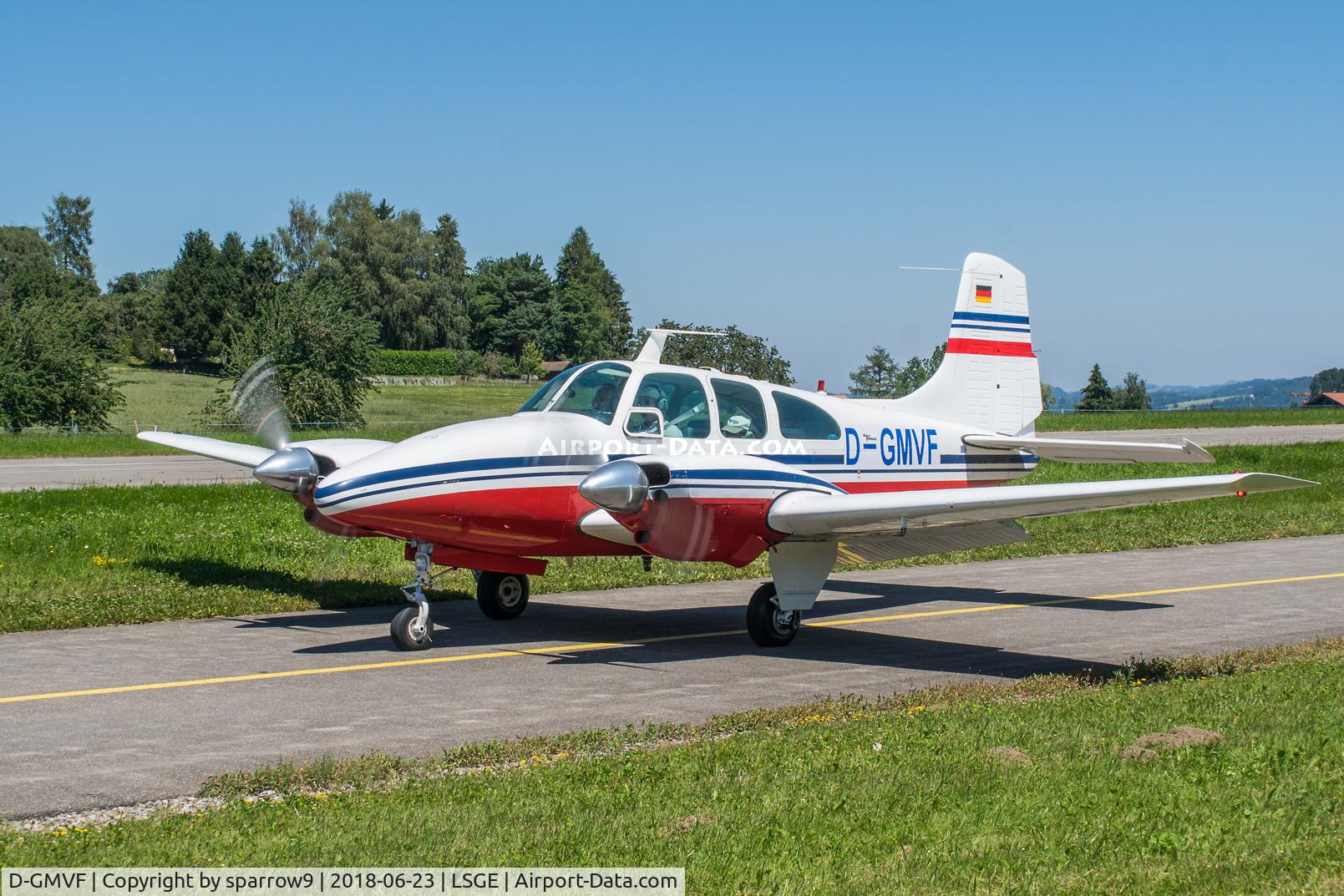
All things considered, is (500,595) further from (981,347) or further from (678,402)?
(981,347)

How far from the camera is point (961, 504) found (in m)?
10.2

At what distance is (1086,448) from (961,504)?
12.3 feet

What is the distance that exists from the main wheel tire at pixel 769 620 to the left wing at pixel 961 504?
741 millimetres

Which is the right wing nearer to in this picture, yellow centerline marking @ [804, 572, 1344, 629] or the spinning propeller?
the spinning propeller

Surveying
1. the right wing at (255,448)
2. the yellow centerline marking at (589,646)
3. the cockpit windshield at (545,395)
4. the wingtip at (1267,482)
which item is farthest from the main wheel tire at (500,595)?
the wingtip at (1267,482)

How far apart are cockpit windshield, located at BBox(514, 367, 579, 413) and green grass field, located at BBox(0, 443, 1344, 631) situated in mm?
3465

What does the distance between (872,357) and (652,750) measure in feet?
239

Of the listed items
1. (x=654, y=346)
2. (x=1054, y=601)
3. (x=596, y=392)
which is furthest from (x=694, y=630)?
(x=1054, y=601)

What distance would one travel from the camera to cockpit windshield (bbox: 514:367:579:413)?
1151cm

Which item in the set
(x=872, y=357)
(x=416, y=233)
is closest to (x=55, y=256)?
(x=416, y=233)

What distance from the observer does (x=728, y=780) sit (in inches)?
256

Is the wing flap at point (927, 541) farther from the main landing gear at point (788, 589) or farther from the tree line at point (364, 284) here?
the tree line at point (364, 284)

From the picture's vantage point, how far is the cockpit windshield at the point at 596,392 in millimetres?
11383

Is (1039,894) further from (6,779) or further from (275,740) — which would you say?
(6,779)
